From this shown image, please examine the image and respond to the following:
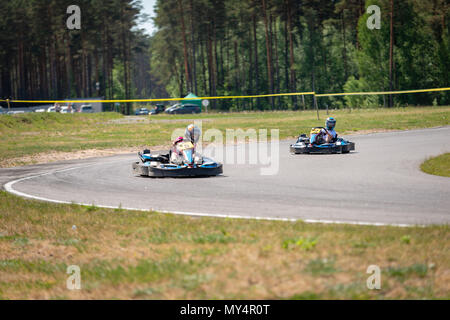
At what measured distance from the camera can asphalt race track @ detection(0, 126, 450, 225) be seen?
8.91 metres

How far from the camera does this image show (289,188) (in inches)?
451

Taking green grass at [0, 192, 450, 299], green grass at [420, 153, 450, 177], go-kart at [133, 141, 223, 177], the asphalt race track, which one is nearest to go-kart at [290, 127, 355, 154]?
the asphalt race track

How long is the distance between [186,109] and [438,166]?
5066 centimetres

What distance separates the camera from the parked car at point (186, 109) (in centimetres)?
6316

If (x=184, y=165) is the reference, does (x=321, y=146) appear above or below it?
above

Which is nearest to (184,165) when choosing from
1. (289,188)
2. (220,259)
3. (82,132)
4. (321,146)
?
(289,188)

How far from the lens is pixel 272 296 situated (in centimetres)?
513

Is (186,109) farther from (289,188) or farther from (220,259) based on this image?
(220,259)

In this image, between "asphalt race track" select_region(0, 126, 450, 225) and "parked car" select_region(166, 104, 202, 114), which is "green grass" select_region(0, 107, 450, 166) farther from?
"parked car" select_region(166, 104, 202, 114)

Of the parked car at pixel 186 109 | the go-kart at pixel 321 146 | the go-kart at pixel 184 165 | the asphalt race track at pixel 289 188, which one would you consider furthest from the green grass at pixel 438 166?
the parked car at pixel 186 109

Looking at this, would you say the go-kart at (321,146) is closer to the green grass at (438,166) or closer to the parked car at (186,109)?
the green grass at (438,166)

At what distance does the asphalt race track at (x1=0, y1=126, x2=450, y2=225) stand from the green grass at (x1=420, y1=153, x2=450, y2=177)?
0.25m

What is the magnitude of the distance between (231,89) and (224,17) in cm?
2123

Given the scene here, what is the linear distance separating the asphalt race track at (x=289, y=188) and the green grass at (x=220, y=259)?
41.2 inches
